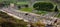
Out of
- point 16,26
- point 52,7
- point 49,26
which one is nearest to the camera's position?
point 49,26

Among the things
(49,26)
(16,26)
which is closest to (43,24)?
(49,26)

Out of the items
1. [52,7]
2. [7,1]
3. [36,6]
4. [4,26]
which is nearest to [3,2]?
[7,1]

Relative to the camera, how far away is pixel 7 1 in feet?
43.9

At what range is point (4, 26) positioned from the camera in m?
6.71

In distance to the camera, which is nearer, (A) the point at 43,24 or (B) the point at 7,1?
(A) the point at 43,24

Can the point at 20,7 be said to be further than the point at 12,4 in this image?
No

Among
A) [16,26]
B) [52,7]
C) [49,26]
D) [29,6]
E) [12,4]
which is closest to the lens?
[49,26]

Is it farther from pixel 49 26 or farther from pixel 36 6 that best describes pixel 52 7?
pixel 49 26

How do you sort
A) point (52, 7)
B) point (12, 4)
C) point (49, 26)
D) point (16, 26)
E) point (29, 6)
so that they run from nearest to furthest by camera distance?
point (49, 26) → point (16, 26) → point (52, 7) → point (29, 6) → point (12, 4)

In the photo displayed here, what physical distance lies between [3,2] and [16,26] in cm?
714

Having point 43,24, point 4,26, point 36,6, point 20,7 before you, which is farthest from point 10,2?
point 43,24

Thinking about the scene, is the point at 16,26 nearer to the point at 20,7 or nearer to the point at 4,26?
the point at 4,26

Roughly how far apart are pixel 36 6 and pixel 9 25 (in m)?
3.87

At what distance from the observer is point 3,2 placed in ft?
43.6
